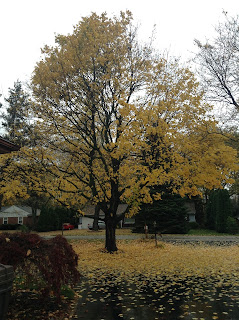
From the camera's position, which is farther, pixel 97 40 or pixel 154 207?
pixel 154 207

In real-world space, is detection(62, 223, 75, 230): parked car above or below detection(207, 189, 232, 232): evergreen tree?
below

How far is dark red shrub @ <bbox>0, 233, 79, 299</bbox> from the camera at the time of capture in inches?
211

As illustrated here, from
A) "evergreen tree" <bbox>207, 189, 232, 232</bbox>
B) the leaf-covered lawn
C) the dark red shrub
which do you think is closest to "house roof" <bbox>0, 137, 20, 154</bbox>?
the dark red shrub

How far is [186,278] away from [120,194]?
5696mm

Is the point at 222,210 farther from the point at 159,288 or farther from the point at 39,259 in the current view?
the point at 39,259

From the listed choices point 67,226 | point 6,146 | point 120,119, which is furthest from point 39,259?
point 67,226

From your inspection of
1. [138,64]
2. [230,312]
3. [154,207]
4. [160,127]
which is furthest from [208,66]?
[154,207]

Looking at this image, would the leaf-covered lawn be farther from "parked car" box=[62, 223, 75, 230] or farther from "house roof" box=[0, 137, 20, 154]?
"parked car" box=[62, 223, 75, 230]

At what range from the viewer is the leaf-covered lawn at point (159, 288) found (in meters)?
5.42

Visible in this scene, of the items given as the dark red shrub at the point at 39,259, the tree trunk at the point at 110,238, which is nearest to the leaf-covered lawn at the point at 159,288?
the dark red shrub at the point at 39,259

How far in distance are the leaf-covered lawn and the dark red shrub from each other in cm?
74

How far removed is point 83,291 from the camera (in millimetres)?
7070

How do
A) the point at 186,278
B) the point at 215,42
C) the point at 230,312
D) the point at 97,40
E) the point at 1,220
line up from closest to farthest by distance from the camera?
the point at 230,312 → the point at 186,278 → the point at 97,40 → the point at 215,42 → the point at 1,220

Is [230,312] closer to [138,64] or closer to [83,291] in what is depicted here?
[83,291]
